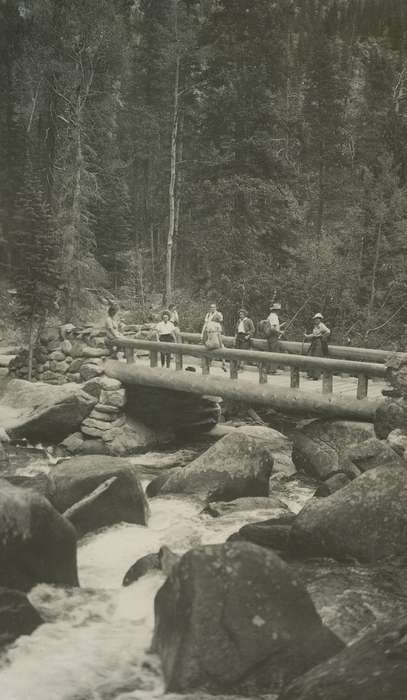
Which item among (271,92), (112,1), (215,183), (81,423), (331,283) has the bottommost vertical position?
(81,423)

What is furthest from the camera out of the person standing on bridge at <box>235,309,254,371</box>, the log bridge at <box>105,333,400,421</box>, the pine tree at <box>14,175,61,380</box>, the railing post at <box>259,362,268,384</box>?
the pine tree at <box>14,175,61,380</box>

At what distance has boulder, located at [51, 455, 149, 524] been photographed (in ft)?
28.1

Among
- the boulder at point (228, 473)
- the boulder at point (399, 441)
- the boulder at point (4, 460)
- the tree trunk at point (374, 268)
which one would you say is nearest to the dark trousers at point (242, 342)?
the boulder at point (228, 473)

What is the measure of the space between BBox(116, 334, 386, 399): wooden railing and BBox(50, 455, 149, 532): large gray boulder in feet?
12.1

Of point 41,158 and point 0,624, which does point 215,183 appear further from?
point 0,624

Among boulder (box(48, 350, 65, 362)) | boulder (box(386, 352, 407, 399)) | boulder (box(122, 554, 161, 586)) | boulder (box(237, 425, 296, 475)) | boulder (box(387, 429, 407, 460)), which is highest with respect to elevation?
boulder (box(386, 352, 407, 399))

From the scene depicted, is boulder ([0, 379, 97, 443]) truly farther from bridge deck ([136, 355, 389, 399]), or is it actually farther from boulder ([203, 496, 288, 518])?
boulder ([203, 496, 288, 518])

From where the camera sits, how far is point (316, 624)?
5.27m

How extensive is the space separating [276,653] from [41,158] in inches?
1071

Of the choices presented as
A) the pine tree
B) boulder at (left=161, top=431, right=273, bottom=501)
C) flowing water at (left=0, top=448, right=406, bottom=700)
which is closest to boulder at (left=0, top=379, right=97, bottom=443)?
the pine tree

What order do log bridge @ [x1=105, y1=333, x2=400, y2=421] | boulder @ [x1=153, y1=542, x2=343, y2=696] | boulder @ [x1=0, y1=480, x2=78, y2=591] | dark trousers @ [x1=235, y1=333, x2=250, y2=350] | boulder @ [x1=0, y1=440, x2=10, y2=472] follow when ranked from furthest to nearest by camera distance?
1. dark trousers @ [x1=235, y1=333, x2=250, y2=350]
2. boulder @ [x1=0, y1=440, x2=10, y2=472]
3. log bridge @ [x1=105, y1=333, x2=400, y2=421]
4. boulder @ [x1=0, y1=480, x2=78, y2=591]
5. boulder @ [x1=153, y1=542, x2=343, y2=696]

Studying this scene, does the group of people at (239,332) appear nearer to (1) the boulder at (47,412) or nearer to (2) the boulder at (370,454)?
(1) the boulder at (47,412)

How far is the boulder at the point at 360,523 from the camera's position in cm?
693

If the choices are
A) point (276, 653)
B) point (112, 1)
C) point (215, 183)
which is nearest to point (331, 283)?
point (215, 183)
